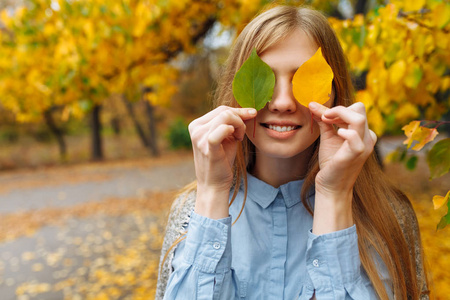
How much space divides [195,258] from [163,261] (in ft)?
1.16

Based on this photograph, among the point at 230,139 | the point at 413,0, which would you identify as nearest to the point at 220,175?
the point at 230,139

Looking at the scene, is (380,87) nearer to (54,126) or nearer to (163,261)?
(163,261)

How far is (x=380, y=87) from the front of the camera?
169 cm

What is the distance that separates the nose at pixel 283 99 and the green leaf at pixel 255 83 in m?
0.04

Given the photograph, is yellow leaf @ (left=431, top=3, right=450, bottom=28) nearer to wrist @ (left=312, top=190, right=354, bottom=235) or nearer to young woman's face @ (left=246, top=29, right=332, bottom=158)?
young woman's face @ (left=246, top=29, right=332, bottom=158)

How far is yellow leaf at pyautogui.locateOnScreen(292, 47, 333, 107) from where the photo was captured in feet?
2.88

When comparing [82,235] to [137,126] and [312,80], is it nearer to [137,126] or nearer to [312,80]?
[312,80]

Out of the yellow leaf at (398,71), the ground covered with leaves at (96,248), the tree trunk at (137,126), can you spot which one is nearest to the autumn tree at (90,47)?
the ground covered with leaves at (96,248)

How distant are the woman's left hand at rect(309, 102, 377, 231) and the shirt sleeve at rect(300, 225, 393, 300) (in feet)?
0.24

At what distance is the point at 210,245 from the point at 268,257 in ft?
0.88

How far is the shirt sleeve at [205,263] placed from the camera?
3.13ft

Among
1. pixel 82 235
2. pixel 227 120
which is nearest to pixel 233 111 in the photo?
pixel 227 120

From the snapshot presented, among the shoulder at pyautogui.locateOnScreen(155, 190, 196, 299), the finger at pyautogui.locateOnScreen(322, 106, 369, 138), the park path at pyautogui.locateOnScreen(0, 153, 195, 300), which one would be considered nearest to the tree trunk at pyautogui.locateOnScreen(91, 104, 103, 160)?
the park path at pyautogui.locateOnScreen(0, 153, 195, 300)

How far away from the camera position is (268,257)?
44.8 inches
